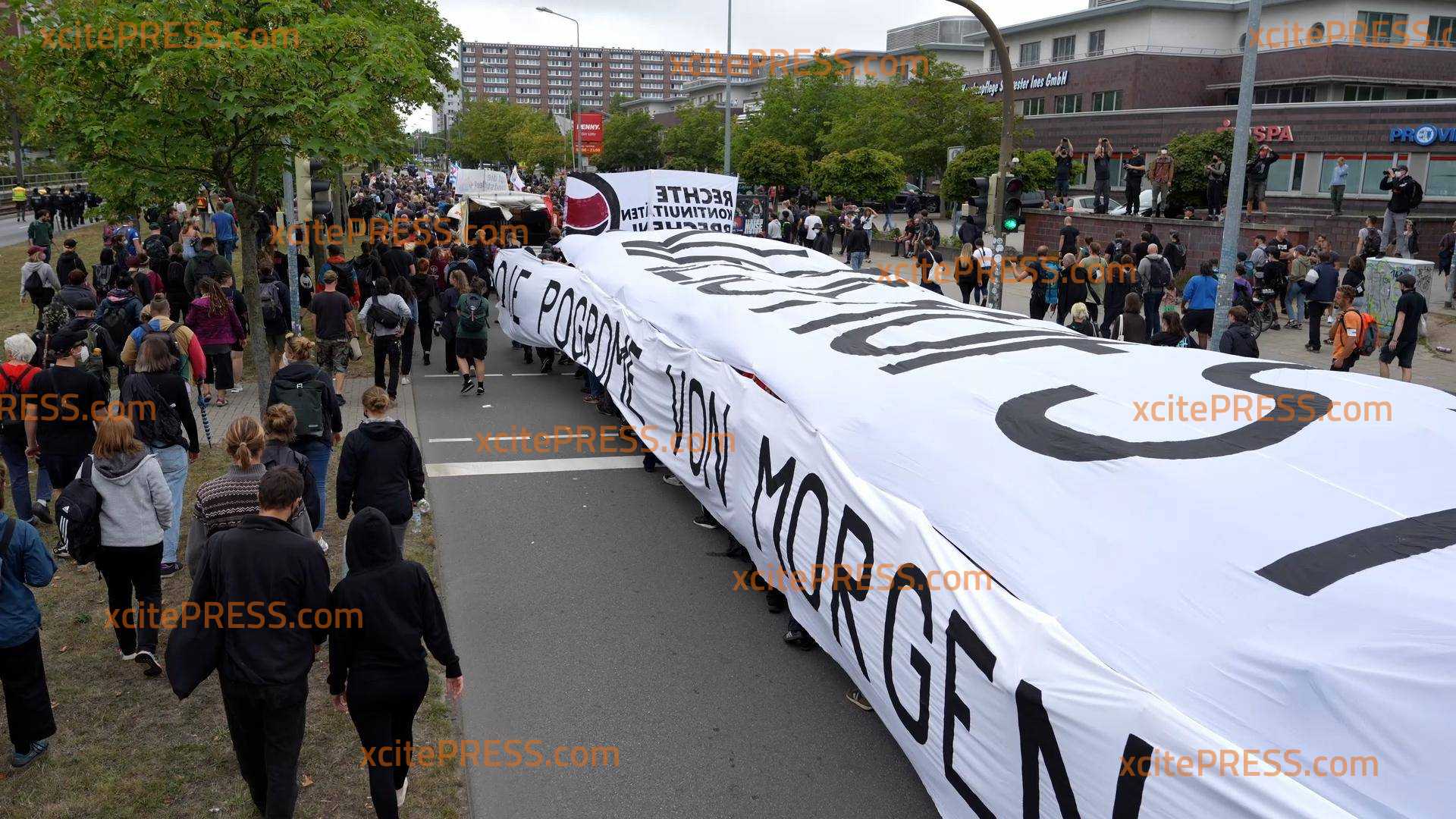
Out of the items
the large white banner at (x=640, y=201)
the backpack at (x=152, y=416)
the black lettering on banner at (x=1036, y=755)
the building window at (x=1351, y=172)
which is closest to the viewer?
the black lettering on banner at (x=1036, y=755)

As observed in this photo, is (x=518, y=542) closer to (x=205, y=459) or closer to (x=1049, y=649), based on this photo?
(x=205, y=459)

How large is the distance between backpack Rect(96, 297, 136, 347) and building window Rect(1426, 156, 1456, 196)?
39288 mm

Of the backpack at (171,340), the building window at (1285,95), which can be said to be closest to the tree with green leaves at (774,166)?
the building window at (1285,95)

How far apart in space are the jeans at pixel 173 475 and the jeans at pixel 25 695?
2087 millimetres

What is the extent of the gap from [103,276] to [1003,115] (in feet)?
48.1

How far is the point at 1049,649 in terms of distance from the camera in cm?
398

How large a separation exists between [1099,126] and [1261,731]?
48159 millimetres

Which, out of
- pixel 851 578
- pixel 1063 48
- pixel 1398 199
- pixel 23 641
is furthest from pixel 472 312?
pixel 1063 48

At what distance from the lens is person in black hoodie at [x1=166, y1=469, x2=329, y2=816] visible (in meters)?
4.53

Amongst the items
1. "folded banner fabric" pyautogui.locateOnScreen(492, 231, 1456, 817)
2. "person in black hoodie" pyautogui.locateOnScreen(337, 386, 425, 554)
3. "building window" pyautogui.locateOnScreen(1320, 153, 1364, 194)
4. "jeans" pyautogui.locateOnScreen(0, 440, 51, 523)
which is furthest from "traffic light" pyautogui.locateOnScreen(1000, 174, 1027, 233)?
"building window" pyautogui.locateOnScreen(1320, 153, 1364, 194)

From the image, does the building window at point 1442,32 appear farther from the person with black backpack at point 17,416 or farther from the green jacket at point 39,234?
the person with black backpack at point 17,416

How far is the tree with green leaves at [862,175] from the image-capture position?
3378 cm

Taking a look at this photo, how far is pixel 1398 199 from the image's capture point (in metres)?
22.4

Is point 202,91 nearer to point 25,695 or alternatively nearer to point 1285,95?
point 25,695
